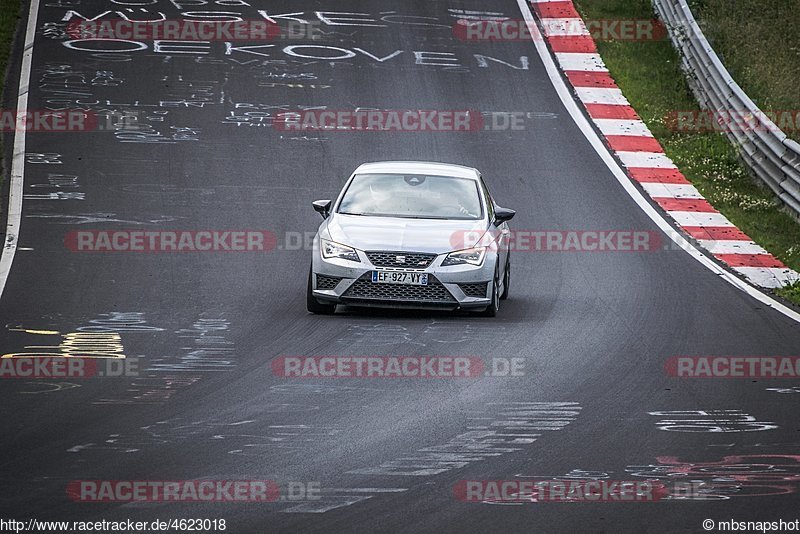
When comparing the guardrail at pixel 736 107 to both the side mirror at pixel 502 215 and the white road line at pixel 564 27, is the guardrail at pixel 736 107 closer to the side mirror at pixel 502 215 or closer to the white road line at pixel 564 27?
the white road line at pixel 564 27

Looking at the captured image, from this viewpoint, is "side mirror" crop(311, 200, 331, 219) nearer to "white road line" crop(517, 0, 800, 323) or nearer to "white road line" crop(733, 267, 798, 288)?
"white road line" crop(517, 0, 800, 323)

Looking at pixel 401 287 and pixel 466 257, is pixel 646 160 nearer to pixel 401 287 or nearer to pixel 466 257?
pixel 466 257

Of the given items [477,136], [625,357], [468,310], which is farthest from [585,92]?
[625,357]

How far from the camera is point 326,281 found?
45.7 ft

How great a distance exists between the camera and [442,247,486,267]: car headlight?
14141 mm

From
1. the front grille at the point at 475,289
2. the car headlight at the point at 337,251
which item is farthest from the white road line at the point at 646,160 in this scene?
the car headlight at the point at 337,251

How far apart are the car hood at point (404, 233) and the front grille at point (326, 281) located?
43 centimetres

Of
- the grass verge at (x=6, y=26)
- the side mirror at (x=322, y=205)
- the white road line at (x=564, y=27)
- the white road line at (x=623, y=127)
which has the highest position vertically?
the white road line at (x=564, y=27)

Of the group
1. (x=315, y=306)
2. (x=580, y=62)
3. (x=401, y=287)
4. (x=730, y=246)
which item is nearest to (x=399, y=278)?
(x=401, y=287)

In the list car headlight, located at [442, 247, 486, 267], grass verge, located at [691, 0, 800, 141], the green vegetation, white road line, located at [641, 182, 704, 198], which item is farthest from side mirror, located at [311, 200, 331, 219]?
the green vegetation

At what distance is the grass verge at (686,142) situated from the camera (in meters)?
19.8

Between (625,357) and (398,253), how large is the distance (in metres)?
2.73

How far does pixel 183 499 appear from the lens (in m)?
7.75

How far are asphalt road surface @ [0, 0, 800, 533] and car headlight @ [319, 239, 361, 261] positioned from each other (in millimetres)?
661
